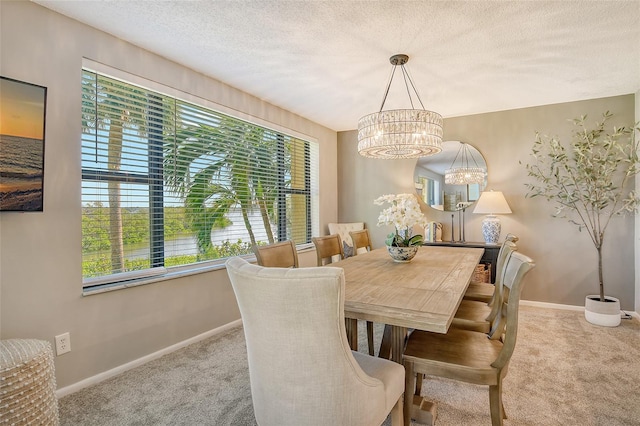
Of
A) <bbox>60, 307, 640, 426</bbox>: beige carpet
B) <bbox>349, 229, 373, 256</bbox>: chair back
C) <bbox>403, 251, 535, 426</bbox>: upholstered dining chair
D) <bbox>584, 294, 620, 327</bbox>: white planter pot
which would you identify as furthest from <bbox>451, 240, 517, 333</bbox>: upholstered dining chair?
<bbox>584, 294, 620, 327</bbox>: white planter pot

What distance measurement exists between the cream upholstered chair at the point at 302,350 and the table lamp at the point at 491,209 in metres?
3.18

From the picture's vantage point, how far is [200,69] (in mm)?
2861

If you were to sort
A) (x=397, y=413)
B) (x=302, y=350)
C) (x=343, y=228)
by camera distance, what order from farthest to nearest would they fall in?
1. (x=343, y=228)
2. (x=397, y=413)
3. (x=302, y=350)

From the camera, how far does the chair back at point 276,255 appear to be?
83.4 inches

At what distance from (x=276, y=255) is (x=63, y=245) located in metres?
1.32

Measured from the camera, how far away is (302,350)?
104cm

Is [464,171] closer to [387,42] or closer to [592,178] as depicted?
[592,178]

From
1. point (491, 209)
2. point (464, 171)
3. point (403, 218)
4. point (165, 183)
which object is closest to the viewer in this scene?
point (403, 218)

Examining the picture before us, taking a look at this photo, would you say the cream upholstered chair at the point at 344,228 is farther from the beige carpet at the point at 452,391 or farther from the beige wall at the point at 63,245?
the beige wall at the point at 63,245

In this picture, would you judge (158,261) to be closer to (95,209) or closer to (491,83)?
(95,209)

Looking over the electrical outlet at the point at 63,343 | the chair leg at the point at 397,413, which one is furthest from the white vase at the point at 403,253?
the electrical outlet at the point at 63,343

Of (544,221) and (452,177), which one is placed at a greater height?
(452,177)

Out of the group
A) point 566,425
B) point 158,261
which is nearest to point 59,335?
point 158,261

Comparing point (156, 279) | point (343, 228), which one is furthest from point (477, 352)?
point (343, 228)
